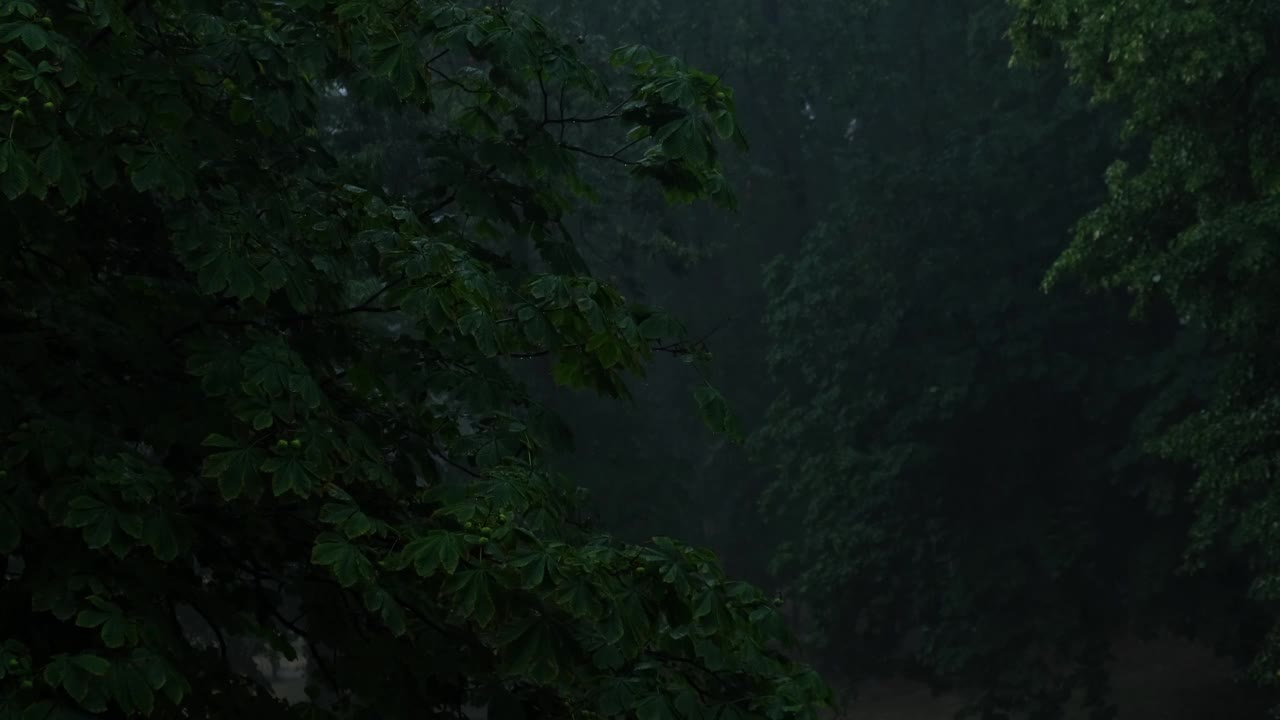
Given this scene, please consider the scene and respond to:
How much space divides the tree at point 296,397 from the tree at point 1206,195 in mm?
9222

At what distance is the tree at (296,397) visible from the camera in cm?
462

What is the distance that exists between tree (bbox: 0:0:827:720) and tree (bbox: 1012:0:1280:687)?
363 inches

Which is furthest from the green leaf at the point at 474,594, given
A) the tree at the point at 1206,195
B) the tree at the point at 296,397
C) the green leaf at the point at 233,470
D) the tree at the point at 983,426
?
the tree at the point at 983,426

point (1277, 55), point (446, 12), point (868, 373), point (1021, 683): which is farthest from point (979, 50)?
point (446, 12)

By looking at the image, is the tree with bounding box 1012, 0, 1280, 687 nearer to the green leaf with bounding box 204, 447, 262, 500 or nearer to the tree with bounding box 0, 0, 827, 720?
the tree with bounding box 0, 0, 827, 720

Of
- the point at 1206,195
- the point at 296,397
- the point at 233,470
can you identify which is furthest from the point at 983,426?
the point at 233,470

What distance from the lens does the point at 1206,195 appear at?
14969mm

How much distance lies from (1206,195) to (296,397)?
12.0 metres

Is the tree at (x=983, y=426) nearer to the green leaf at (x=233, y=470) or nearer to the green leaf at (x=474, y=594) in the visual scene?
the green leaf at (x=474, y=594)

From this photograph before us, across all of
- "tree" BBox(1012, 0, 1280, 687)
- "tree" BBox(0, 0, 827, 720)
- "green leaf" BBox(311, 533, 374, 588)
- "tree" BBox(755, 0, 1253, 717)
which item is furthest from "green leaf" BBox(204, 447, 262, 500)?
"tree" BBox(755, 0, 1253, 717)

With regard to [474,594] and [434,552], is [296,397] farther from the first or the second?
[474,594]

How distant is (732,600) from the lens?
5.17 m

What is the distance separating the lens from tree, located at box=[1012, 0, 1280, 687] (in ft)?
46.2

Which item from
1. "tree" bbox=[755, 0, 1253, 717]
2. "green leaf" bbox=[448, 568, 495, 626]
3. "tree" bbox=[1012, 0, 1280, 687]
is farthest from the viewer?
"tree" bbox=[755, 0, 1253, 717]
